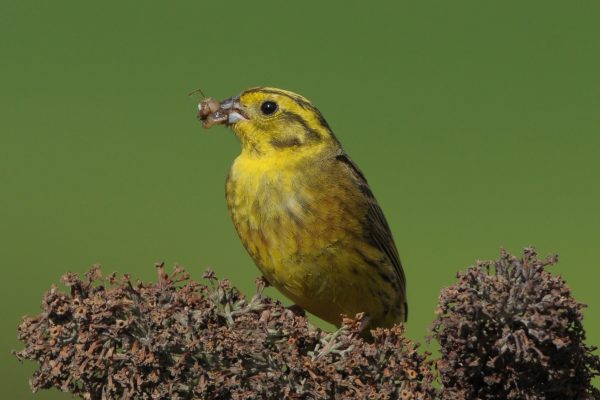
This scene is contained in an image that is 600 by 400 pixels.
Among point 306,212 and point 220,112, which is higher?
point 220,112

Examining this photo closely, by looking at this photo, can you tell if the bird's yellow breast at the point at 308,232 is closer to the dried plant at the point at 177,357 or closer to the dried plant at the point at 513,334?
the dried plant at the point at 177,357

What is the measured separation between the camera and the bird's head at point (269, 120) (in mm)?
4105

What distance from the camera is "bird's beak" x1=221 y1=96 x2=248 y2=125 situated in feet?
13.5

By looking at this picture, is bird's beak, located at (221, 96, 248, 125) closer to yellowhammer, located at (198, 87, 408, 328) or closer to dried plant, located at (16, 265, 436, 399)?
yellowhammer, located at (198, 87, 408, 328)

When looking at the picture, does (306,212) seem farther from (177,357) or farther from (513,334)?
(513,334)

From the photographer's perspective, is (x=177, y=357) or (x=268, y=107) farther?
(x=268, y=107)

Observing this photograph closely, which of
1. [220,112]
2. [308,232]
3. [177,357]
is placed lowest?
[177,357]

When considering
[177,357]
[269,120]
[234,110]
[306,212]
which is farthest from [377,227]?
[177,357]

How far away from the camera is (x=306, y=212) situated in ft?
12.7

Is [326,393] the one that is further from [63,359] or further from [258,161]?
[258,161]

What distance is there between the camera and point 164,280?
2.59m

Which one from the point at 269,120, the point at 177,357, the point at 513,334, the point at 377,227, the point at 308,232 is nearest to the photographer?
the point at 513,334

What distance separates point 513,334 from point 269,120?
2.12 meters

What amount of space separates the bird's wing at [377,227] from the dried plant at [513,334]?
187 centimetres
